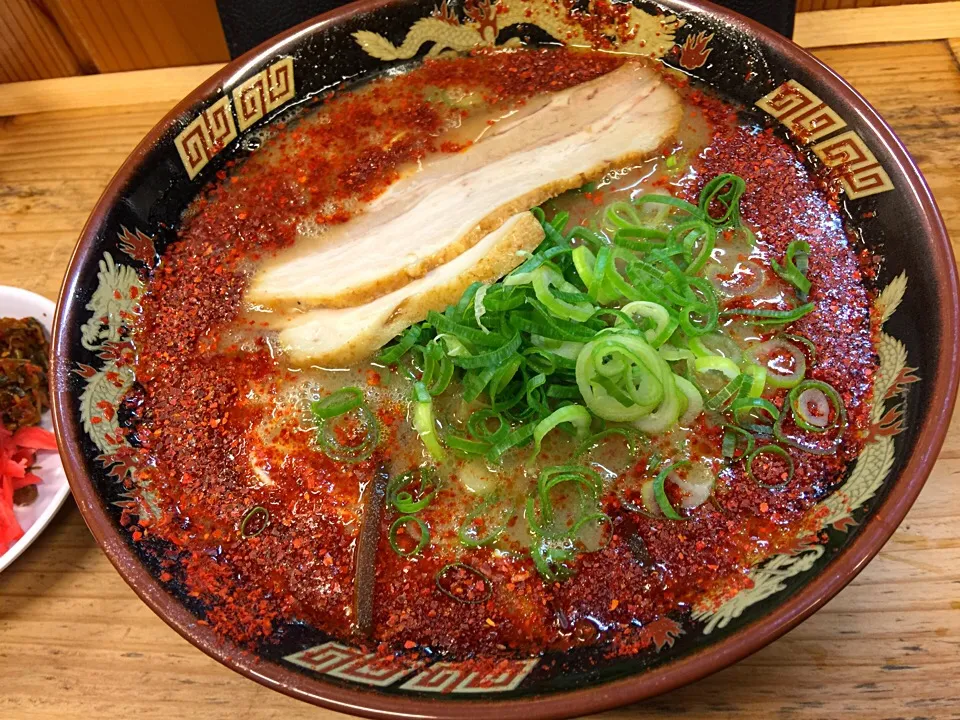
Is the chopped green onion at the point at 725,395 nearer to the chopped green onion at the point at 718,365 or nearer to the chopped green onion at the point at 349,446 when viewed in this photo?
the chopped green onion at the point at 718,365

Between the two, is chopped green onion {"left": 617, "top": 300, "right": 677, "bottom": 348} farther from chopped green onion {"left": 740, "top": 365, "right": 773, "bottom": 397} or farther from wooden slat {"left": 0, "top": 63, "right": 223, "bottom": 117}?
wooden slat {"left": 0, "top": 63, "right": 223, "bottom": 117}

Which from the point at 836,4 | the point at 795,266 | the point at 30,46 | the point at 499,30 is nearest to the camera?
the point at 795,266

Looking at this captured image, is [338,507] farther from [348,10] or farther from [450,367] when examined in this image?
[348,10]

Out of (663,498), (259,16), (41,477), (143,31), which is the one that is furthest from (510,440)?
(143,31)

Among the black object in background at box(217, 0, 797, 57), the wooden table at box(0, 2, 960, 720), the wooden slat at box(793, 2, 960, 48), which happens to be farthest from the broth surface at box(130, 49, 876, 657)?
the wooden slat at box(793, 2, 960, 48)

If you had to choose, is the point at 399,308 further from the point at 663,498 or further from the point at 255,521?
the point at 663,498

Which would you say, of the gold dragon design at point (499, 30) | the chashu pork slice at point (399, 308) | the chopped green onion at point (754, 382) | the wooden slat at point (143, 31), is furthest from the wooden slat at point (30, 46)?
the chopped green onion at point (754, 382)
